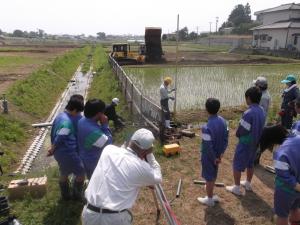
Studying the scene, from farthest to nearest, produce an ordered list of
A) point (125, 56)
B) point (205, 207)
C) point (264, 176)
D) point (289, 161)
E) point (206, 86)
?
point (125, 56), point (206, 86), point (264, 176), point (205, 207), point (289, 161)

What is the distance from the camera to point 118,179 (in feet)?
8.45

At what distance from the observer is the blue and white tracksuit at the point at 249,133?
4.62 meters

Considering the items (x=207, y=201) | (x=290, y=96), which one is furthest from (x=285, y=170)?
(x=290, y=96)

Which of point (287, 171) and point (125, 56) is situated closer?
point (287, 171)

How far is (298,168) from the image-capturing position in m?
3.09

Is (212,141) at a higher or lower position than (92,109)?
lower

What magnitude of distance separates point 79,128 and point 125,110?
775cm

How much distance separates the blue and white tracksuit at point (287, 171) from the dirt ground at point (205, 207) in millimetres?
1393

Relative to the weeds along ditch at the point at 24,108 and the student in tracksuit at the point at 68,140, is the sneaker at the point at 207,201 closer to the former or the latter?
the student in tracksuit at the point at 68,140

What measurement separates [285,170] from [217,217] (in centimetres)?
183

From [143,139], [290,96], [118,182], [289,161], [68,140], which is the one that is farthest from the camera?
[290,96]

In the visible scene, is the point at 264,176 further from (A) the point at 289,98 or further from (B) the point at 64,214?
(B) the point at 64,214

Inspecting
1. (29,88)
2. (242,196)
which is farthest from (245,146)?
(29,88)

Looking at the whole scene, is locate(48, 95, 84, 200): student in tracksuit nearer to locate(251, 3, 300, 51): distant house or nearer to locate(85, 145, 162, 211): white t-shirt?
locate(85, 145, 162, 211): white t-shirt
